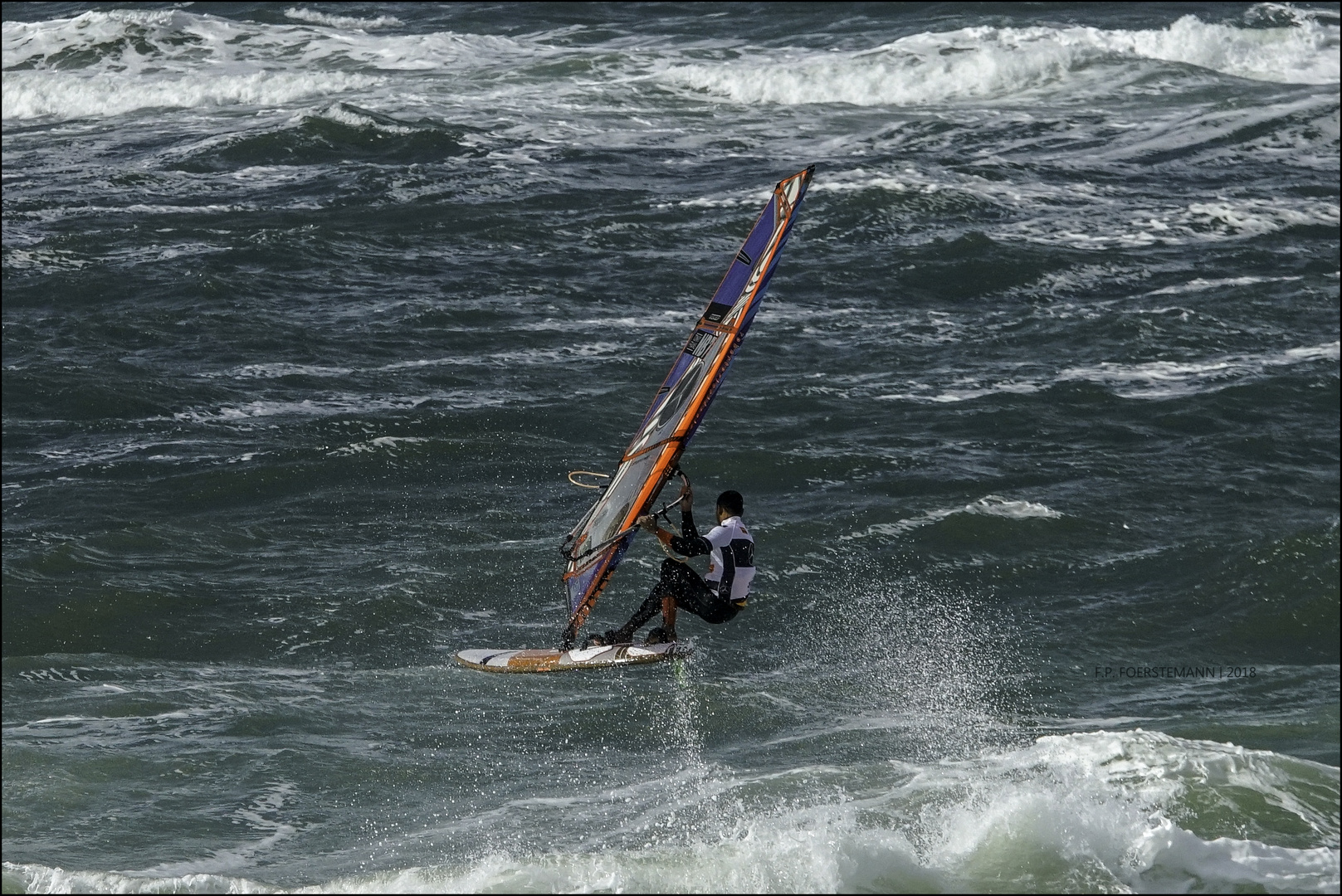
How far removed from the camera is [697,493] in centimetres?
1241

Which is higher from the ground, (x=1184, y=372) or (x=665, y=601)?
(x=665, y=601)

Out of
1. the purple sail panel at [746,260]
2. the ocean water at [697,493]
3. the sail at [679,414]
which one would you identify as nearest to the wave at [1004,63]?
the ocean water at [697,493]

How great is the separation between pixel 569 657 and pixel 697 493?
4015 millimetres

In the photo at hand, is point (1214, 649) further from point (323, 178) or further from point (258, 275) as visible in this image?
point (323, 178)

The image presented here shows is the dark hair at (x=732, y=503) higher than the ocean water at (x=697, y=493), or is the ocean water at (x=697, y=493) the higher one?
the dark hair at (x=732, y=503)

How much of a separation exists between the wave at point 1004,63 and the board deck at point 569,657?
19.0m

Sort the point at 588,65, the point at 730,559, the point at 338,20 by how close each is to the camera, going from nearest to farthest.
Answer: the point at 730,559 < the point at 588,65 < the point at 338,20

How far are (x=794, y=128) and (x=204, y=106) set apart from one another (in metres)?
11.0

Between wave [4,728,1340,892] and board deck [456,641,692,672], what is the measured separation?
2.95ft

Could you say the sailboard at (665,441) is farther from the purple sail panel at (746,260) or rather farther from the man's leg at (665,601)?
the man's leg at (665,601)

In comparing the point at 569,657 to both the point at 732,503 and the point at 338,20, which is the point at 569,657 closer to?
the point at 732,503

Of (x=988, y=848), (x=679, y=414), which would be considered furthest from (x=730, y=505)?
(x=988, y=848)

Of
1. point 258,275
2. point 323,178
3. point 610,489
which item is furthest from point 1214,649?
point 323,178

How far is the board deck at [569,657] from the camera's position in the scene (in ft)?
26.7
